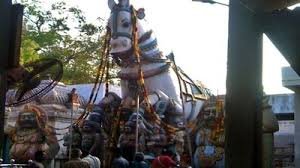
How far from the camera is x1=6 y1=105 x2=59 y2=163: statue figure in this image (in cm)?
1540

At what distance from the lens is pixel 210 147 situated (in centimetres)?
1405

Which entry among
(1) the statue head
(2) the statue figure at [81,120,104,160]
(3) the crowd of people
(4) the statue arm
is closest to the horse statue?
(1) the statue head

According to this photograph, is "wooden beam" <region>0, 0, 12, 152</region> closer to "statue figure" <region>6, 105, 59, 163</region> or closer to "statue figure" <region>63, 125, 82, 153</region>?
"statue figure" <region>63, 125, 82, 153</region>

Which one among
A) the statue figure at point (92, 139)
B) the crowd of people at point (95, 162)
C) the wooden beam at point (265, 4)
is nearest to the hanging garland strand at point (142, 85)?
the statue figure at point (92, 139)

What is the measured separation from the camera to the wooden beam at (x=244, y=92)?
2.37 metres

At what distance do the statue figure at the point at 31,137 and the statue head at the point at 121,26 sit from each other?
9.93 ft

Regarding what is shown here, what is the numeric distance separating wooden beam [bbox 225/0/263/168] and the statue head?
11.9 metres

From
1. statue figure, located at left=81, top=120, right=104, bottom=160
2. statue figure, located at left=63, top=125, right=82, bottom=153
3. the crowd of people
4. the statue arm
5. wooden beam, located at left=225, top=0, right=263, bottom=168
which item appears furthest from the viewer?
the statue arm

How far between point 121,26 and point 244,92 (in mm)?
12138

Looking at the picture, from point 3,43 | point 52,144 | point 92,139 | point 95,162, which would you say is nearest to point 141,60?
point 92,139

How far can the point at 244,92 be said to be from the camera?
2404 mm

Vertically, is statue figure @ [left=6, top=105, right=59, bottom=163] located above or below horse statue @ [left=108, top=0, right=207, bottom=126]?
below

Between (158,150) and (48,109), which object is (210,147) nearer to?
(158,150)

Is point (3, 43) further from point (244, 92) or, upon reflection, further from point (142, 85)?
point (142, 85)
